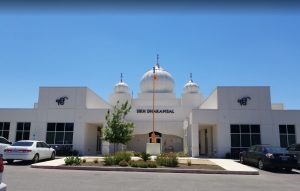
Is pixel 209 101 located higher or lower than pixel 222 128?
higher

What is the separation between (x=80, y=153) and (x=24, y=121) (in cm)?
705

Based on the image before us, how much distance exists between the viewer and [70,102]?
30641 mm

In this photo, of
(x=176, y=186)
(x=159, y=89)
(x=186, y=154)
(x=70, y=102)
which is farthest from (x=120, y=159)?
(x=159, y=89)

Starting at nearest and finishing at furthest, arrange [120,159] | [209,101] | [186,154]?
[120,159] → [186,154] → [209,101]

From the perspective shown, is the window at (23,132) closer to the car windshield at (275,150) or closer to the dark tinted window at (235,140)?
the dark tinted window at (235,140)

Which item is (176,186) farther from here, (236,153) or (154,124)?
(154,124)

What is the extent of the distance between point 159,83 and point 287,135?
19018mm

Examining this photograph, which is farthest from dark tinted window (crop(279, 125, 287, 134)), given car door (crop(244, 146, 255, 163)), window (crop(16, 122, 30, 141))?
window (crop(16, 122, 30, 141))

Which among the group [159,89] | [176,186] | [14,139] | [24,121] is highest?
[159,89]

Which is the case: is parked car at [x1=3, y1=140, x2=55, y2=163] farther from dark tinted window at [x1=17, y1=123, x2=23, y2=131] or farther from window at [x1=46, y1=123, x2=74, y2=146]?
dark tinted window at [x1=17, y1=123, x2=23, y2=131]

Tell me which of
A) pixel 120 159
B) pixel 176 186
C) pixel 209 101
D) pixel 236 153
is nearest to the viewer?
pixel 176 186

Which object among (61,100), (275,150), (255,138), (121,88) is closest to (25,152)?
(61,100)

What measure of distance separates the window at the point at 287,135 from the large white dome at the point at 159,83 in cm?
1763

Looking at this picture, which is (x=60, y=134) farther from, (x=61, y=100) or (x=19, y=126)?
(x=19, y=126)
